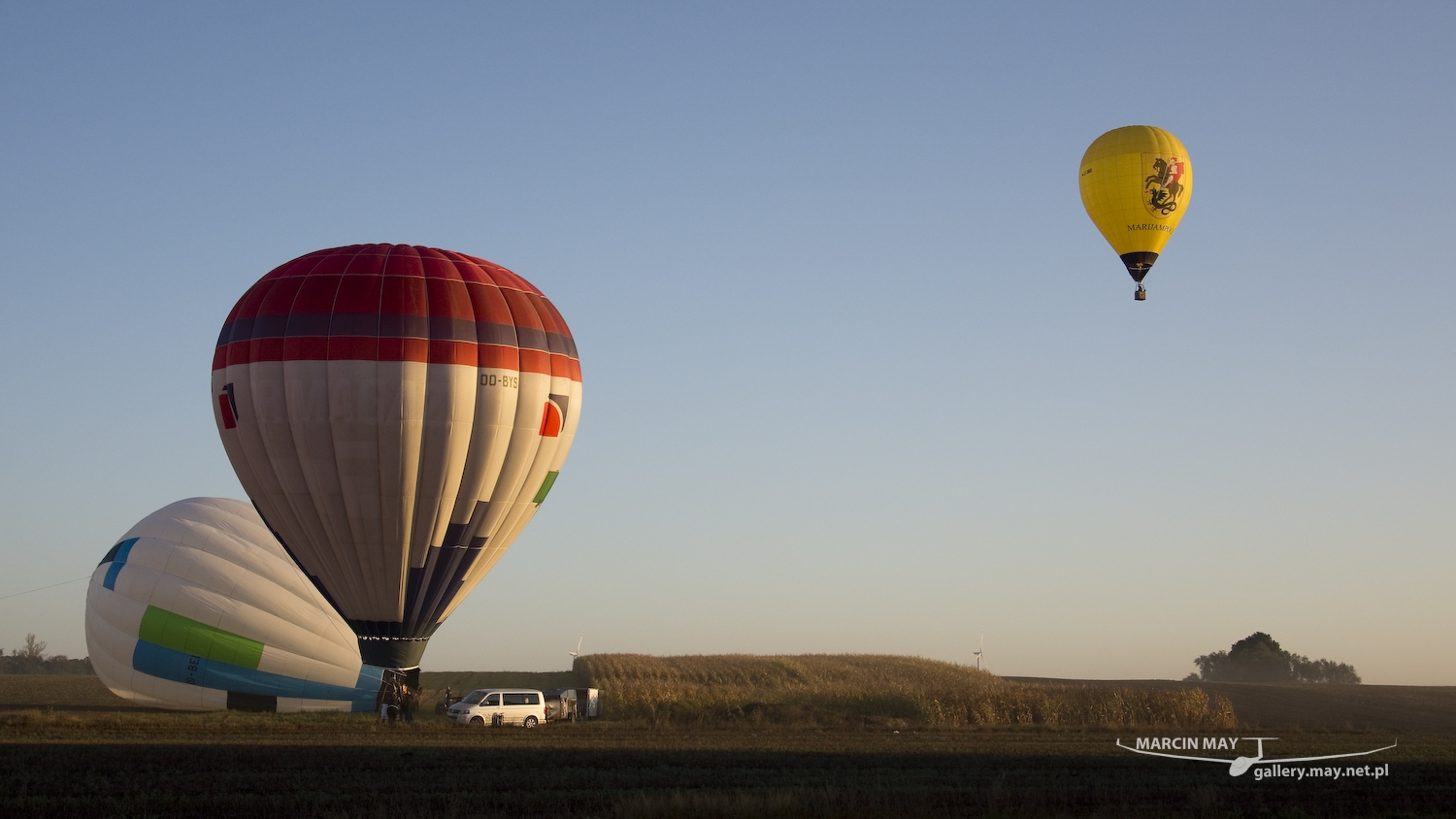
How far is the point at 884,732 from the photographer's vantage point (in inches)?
1332

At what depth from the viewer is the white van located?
33.2 m

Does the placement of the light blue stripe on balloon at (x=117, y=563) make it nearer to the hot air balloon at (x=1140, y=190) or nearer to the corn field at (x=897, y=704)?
the corn field at (x=897, y=704)

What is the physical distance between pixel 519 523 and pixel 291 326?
6766 mm

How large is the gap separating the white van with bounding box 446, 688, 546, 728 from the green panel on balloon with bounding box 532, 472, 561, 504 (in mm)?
4670

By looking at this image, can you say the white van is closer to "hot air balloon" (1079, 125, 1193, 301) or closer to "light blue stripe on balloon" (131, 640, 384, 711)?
"light blue stripe on balloon" (131, 640, 384, 711)

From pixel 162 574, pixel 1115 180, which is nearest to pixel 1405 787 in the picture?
pixel 1115 180

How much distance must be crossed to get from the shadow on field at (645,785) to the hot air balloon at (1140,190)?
13.4 m

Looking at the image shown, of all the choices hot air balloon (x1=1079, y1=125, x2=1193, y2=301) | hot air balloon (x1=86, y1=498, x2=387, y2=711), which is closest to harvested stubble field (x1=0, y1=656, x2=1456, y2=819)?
hot air balloon (x1=86, y1=498, x2=387, y2=711)

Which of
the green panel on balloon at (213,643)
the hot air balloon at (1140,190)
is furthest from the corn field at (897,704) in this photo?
the hot air balloon at (1140,190)

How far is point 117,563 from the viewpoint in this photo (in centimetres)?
3578

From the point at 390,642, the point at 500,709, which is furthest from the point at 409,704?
the point at 500,709

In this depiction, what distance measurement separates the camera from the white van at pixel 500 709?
33241 mm

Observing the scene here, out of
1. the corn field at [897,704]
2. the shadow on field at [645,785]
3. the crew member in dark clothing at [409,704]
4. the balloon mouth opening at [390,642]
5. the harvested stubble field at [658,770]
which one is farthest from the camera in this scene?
the corn field at [897,704]

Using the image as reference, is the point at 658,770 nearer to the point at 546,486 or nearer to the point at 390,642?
the point at 390,642
